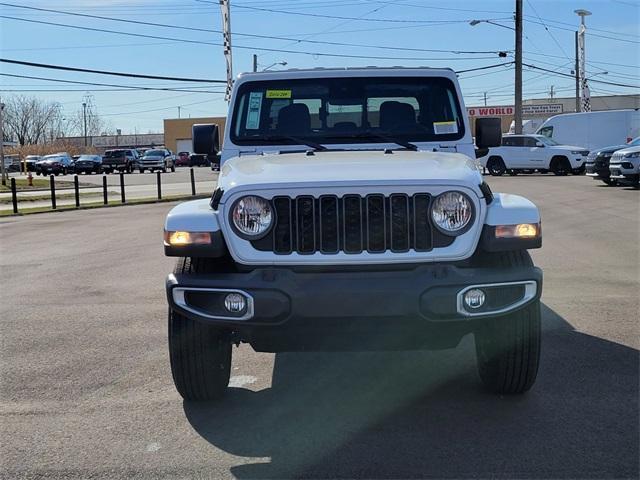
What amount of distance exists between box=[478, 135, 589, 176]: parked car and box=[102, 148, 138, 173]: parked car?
105ft

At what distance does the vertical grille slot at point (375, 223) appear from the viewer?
13.1ft

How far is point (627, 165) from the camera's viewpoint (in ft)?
67.4

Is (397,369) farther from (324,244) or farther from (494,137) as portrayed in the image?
(494,137)

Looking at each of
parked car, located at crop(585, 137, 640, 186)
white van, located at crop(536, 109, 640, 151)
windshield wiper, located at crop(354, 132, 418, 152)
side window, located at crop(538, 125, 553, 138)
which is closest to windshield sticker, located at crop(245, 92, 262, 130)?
windshield wiper, located at crop(354, 132, 418, 152)

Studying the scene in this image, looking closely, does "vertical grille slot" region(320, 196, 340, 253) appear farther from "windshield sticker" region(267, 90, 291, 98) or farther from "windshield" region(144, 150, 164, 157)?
"windshield" region(144, 150, 164, 157)

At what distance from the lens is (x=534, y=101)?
92125 millimetres

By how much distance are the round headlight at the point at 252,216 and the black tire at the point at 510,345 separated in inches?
49.0

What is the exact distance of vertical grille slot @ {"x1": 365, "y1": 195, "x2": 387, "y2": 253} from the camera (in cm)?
398

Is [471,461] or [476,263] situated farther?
[476,263]

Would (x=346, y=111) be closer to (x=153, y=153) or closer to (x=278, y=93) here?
(x=278, y=93)

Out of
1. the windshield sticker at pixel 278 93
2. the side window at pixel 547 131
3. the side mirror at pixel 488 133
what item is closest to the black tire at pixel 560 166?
the side window at pixel 547 131

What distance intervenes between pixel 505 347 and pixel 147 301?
15.0ft

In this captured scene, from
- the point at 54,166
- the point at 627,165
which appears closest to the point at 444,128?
the point at 627,165

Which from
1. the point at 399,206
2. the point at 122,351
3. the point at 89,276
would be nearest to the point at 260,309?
the point at 399,206
